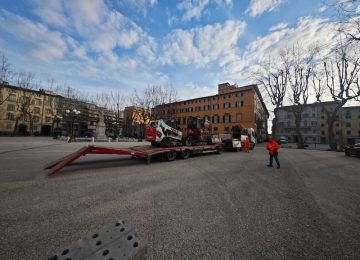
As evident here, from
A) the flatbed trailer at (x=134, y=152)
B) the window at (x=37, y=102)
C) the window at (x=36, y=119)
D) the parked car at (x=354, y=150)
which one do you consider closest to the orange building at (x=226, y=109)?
the parked car at (x=354, y=150)

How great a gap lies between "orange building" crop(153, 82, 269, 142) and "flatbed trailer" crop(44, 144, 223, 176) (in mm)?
30887

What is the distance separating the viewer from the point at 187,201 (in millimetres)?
4043

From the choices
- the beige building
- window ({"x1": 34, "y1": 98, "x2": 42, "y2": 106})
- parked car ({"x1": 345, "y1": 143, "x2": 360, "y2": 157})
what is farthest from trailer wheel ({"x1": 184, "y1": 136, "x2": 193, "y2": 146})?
window ({"x1": 34, "y1": 98, "x2": 42, "y2": 106})

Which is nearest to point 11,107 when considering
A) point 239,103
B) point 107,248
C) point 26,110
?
point 26,110

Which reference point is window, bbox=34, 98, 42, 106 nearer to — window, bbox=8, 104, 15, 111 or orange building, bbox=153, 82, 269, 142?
window, bbox=8, 104, 15, 111

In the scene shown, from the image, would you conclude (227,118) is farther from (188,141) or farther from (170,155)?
(170,155)

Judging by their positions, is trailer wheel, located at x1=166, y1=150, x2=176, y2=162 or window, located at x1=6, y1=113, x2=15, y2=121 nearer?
trailer wheel, located at x1=166, y1=150, x2=176, y2=162

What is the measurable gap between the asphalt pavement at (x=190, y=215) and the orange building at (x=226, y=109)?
37.1 meters

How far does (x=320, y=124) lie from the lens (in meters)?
63.6

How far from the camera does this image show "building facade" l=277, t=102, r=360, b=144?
194 feet

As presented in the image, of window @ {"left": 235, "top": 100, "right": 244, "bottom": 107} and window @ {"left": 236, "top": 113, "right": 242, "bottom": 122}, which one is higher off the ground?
window @ {"left": 235, "top": 100, "right": 244, "bottom": 107}

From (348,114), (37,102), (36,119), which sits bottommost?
(36,119)

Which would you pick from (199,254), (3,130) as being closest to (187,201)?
(199,254)

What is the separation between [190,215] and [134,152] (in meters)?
5.53
